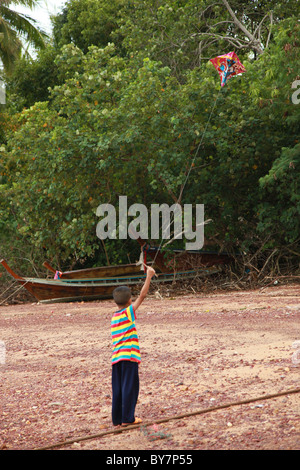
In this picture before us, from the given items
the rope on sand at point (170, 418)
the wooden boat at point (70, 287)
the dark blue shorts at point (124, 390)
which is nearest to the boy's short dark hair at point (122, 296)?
the dark blue shorts at point (124, 390)

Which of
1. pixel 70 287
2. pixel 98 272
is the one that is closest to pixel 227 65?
pixel 98 272

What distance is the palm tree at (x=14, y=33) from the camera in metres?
19.8

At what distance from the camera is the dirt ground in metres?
4.46

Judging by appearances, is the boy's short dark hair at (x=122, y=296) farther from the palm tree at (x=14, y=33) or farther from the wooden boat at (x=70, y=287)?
the palm tree at (x=14, y=33)

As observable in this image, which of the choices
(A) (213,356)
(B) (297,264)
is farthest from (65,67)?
(A) (213,356)

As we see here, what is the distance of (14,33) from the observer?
20344 mm

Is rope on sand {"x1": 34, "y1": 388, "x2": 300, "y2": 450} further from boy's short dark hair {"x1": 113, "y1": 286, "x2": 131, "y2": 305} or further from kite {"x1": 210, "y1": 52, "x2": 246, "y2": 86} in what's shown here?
kite {"x1": 210, "y1": 52, "x2": 246, "y2": 86}

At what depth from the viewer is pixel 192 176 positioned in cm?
1570

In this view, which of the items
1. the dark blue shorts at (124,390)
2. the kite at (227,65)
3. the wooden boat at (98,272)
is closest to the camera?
the dark blue shorts at (124,390)

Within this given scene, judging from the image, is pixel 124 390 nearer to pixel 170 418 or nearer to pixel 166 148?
pixel 170 418

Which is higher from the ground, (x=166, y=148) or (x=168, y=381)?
(x=166, y=148)

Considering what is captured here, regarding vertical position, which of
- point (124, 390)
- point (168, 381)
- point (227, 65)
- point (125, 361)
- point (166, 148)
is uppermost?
point (227, 65)

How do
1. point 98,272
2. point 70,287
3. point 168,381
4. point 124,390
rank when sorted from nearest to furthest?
point 124,390 → point 168,381 → point 70,287 → point 98,272

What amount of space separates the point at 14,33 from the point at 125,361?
59.3 feet
